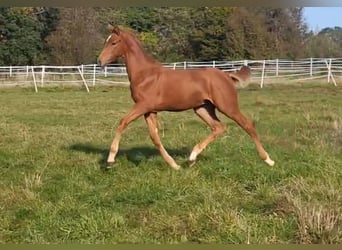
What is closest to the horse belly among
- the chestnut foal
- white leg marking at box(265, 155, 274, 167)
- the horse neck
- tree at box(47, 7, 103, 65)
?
the chestnut foal

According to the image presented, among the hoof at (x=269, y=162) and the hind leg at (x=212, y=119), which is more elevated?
the hind leg at (x=212, y=119)

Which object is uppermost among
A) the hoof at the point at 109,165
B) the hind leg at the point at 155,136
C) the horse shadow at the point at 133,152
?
the hind leg at the point at 155,136

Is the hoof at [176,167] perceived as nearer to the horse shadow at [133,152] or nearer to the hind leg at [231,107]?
the horse shadow at [133,152]

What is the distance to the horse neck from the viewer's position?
22.9 ft

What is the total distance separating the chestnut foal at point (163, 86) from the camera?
6.82 metres

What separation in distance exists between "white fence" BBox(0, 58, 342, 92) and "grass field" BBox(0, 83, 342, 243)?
19.2 metres

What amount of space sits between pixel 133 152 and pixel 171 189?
2884 millimetres

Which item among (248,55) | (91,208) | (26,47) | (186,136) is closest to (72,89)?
(26,47)

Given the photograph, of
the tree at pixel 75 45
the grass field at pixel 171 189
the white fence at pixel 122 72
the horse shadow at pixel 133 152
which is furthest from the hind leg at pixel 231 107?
the white fence at pixel 122 72

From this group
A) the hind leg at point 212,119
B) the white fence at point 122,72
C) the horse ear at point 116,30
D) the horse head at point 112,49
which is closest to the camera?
the horse ear at point 116,30

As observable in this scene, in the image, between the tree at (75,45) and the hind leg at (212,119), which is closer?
the hind leg at (212,119)

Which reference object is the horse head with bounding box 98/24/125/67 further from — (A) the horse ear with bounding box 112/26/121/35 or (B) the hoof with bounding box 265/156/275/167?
(B) the hoof with bounding box 265/156/275/167

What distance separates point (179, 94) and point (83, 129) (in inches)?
211

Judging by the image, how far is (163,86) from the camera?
270 inches
